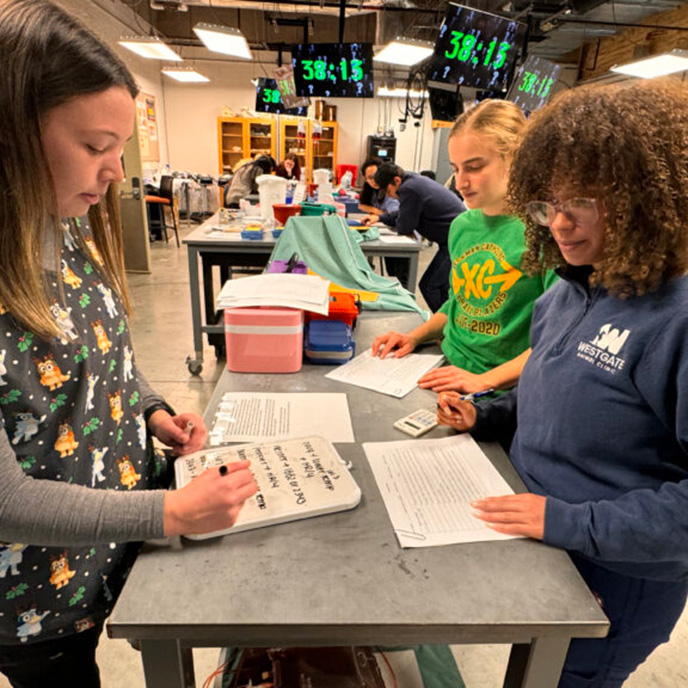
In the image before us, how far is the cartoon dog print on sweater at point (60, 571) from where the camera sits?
74 cm

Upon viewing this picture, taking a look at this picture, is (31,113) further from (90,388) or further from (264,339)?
(264,339)

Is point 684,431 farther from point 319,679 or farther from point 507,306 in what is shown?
point 319,679

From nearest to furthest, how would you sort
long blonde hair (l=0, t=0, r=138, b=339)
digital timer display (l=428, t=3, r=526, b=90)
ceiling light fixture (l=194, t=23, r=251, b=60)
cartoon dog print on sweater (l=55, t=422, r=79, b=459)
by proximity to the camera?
long blonde hair (l=0, t=0, r=138, b=339), cartoon dog print on sweater (l=55, t=422, r=79, b=459), digital timer display (l=428, t=3, r=526, b=90), ceiling light fixture (l=194, t=23, r=251, b=60)

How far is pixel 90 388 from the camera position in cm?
74

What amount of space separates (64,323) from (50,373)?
0.07 meters

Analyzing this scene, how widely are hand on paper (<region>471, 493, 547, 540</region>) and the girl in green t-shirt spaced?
1.42 ft

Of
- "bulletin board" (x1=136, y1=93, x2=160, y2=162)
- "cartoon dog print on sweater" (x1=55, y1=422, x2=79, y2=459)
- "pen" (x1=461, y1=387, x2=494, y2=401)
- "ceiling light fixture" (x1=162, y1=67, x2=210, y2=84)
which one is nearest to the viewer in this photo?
"cartoon dog print on sweater" (x1=55, y1=422, x2=79, y2=459)

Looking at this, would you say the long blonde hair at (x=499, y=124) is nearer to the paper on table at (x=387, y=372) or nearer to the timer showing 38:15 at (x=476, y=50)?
the paper on table at (x=387, y=372)

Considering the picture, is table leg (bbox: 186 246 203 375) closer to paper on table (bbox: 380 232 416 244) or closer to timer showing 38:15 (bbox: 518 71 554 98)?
paper on table (bbox: 380 232 416 244)

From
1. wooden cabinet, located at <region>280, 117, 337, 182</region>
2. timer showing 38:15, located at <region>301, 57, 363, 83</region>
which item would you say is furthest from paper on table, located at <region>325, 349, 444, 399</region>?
wooden cabinet, located at <region>280, 117, 337, 182</region>

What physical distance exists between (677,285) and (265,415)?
0.83 m

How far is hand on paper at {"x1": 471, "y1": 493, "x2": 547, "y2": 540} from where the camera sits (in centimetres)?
79

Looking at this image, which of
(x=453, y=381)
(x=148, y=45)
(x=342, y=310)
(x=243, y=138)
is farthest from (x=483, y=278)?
(x=243, y=138)

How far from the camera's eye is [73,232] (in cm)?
82
